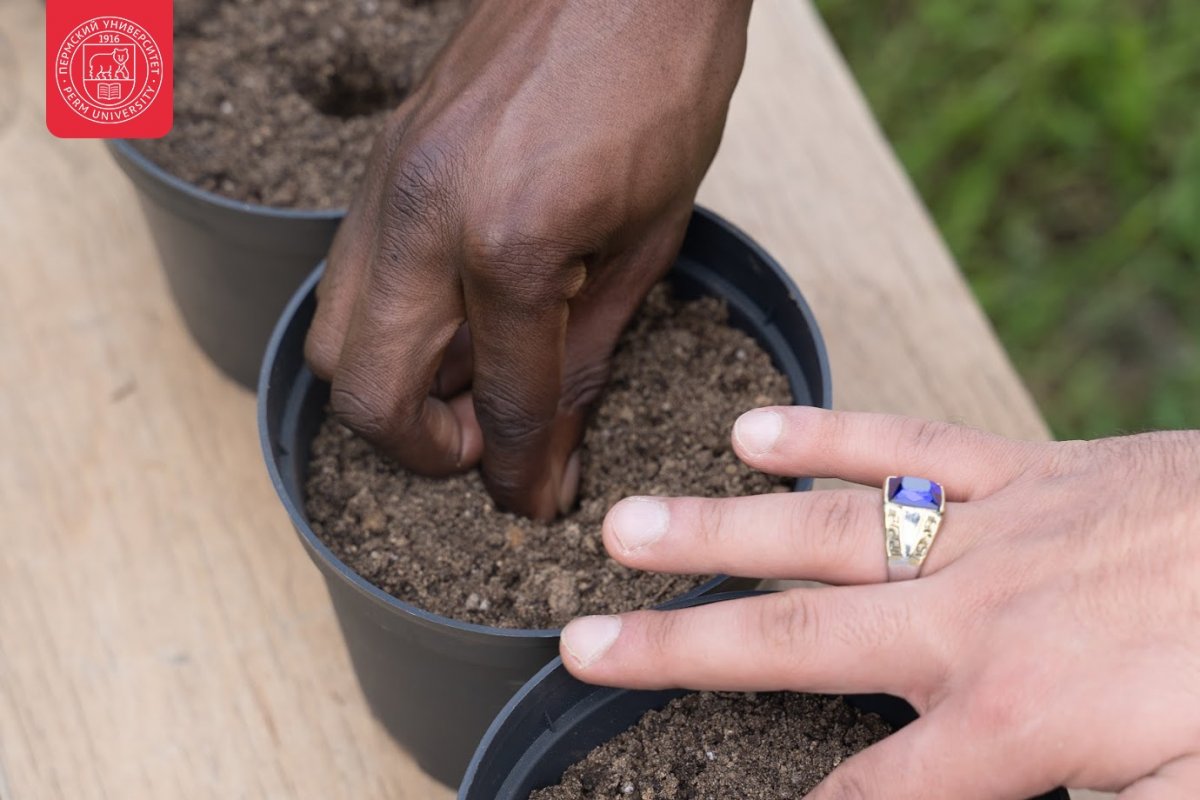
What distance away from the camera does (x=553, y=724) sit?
0.69 metres

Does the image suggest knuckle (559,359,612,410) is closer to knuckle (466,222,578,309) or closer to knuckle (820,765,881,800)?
knuckle (466,222,578,309)

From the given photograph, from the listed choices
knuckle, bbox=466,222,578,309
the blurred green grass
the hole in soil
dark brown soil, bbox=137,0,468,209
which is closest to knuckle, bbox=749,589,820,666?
knuckle, bbox=466,222,578,309

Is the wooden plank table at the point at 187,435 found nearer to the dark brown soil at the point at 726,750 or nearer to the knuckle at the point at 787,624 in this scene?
the dark brown soil at the point at 726,750

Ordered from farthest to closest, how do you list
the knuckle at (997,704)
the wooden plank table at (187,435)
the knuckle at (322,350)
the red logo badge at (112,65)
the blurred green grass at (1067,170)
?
the blurred green grass at (1067,170)
the red logo badge at (112,65)
the wooden plank table at (187,435)
the knuckle at (322,350)
the knuckle at (997,704)

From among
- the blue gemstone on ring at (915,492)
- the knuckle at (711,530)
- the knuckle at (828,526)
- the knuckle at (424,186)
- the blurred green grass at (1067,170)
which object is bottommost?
the blurred green grass at (1067,170)

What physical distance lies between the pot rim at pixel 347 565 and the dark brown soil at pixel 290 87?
242 mm

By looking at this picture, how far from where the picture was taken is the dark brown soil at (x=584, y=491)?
2.64ft

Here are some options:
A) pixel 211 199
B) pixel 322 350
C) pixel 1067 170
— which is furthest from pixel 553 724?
pixel 1067 170

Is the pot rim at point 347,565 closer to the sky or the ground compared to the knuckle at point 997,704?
closer to the ground

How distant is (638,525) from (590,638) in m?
0.07

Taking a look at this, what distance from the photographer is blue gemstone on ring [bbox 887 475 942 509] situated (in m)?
0.65

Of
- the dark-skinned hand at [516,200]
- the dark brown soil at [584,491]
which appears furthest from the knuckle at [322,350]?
the dark brown soil at [584,491]

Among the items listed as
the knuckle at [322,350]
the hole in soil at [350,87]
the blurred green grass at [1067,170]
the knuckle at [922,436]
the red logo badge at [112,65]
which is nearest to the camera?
the knuckle at [922,436]

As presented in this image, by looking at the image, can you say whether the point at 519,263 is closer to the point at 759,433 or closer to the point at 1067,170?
the point at 759,433
